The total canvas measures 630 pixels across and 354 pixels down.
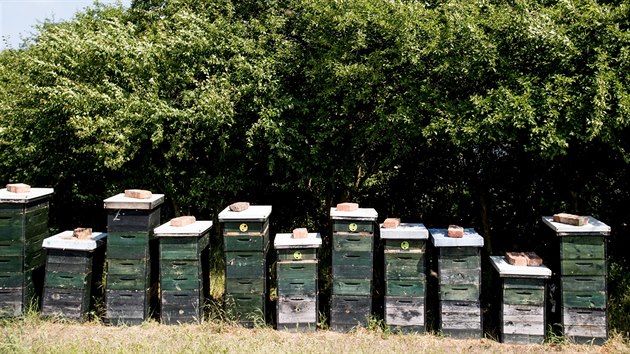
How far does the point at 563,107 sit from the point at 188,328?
492cm

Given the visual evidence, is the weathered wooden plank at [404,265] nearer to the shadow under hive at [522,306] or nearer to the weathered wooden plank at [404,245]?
the weathered wooden plank at [404,245]

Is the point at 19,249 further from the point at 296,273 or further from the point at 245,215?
the point at 296,273

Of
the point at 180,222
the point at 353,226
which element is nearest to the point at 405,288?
the point at 353,226

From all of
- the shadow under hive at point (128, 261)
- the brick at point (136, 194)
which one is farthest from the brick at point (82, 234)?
the brick at point (136, 194)

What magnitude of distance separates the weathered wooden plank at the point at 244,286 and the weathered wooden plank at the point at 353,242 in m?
0.96

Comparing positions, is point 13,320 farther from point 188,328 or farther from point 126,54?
point 126,54

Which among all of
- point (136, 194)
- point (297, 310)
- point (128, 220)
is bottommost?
point (297, 310)

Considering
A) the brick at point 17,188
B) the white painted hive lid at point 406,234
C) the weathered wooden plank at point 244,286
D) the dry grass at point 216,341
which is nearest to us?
the dry grass at point 216,341

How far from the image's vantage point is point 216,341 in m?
5.19

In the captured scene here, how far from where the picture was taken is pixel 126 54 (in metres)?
7.28

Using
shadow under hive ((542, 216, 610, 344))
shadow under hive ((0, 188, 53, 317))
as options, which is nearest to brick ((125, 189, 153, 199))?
shadow under hive ((0, 188, 53, 317))

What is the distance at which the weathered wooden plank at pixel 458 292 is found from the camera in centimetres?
540

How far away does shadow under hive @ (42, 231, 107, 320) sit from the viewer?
570cm

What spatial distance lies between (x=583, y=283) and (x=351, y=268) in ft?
8.12
